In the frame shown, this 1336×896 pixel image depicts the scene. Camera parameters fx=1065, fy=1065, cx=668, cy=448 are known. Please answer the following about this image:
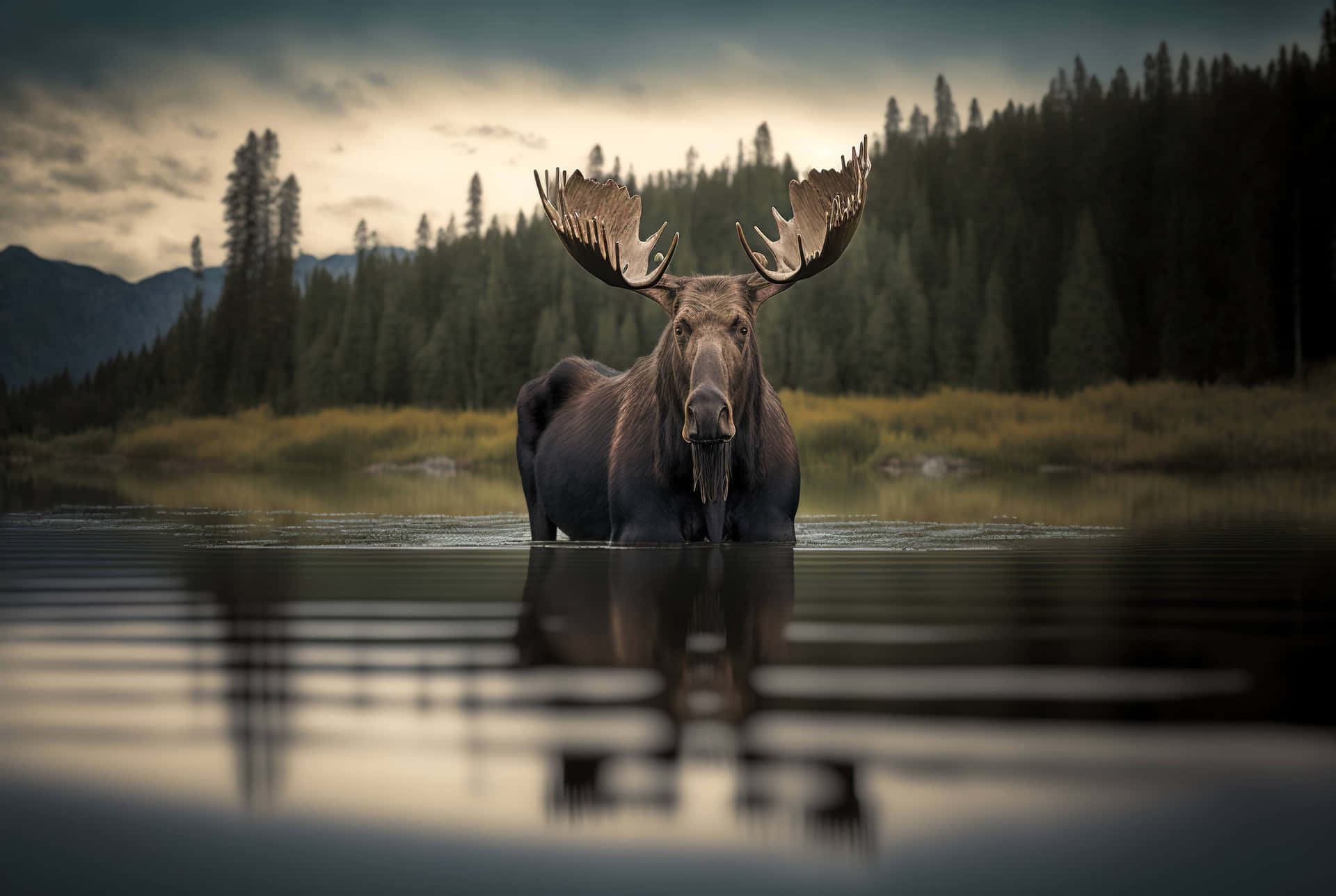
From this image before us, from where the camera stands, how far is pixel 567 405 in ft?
37.1

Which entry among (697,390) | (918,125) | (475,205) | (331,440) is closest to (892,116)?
(918,125)

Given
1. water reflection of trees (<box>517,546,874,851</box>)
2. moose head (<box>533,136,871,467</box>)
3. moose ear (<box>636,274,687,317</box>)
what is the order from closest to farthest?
water reflection of trees (<box>517,546,874,851</box>) → moose head (<box>533,136,871,467</box>) → moose ear (<box>636,274,687,317</box>)

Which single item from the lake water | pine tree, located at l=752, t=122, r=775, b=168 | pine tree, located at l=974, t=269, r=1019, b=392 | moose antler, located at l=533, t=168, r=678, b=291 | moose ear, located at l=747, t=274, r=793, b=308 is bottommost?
the lake water

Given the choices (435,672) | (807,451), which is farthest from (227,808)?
(807,451)

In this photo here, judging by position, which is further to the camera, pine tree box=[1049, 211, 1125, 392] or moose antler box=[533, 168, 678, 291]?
pine tree box=[1049, 211, 1125, 392]

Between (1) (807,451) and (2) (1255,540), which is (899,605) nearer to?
(2) (1255,540)

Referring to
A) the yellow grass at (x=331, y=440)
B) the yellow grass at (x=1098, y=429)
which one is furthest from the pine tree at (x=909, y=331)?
the yellow grass at (x=331, y=440)

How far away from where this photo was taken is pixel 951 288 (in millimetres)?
92312

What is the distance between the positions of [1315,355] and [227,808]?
251ft

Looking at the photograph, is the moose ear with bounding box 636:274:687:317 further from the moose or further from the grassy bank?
the grassy bank

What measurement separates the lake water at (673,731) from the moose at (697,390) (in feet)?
5.31

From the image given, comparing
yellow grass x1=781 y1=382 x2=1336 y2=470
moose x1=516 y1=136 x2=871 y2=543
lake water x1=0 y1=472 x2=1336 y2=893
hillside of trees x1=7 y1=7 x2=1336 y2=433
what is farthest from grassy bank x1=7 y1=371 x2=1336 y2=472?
lake water x1=0 y1=472 x2=1336 y2=893

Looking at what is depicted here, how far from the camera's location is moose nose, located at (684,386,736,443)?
22.1ft

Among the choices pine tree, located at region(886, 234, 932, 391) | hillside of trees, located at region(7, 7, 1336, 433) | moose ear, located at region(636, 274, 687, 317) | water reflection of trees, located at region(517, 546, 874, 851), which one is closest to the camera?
water reflection of trees, located at region(517, 546, 874, 851)
